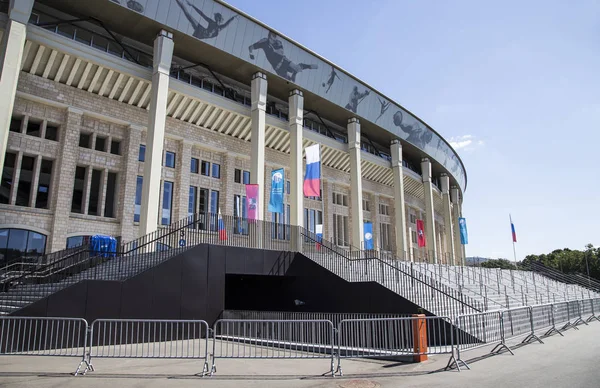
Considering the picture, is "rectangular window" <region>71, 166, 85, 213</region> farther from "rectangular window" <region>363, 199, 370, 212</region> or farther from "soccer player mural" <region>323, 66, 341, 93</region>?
"rectangular window" <region>363, 199, 370, 212</region>

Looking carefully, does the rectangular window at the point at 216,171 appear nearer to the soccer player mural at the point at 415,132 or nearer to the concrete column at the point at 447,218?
the soccer player mural at the point at 415,132

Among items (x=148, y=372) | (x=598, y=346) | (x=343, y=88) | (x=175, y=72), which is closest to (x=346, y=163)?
(x=343, y=88)

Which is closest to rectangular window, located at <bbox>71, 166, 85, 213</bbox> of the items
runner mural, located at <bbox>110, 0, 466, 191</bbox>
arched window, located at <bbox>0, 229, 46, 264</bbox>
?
arched window, located at <bbox>0, 229, 46, 264</bbox>

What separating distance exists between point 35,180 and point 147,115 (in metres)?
7.80

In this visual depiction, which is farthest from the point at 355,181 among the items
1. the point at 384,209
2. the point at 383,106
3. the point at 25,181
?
the point at 25,181

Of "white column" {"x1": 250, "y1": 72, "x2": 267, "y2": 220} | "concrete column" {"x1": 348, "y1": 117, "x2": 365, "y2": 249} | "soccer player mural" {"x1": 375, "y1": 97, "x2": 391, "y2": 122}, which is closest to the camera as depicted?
"white column" {"x1": 250, "y1": 72, "x2": 267, "y2": 220}

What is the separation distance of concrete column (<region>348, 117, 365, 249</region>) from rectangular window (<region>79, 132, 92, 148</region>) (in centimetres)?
1933

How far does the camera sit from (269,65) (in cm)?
2795

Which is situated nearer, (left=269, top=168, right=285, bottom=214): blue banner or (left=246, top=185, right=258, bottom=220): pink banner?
(left=246, top=185, right=258, bottom=220): pink banner

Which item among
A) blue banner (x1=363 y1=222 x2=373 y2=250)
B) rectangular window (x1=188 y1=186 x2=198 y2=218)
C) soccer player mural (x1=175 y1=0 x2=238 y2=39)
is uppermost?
soccer player mural (x1=175 y1=0 x2=238 y2=39)

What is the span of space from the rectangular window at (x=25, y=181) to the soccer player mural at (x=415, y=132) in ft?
95.0

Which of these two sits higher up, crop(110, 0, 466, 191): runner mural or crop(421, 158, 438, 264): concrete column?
crop(110, 0, 466, 191): runner mural

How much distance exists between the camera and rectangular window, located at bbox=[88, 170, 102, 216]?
2472 cm

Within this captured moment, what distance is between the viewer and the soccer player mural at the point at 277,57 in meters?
27.0
